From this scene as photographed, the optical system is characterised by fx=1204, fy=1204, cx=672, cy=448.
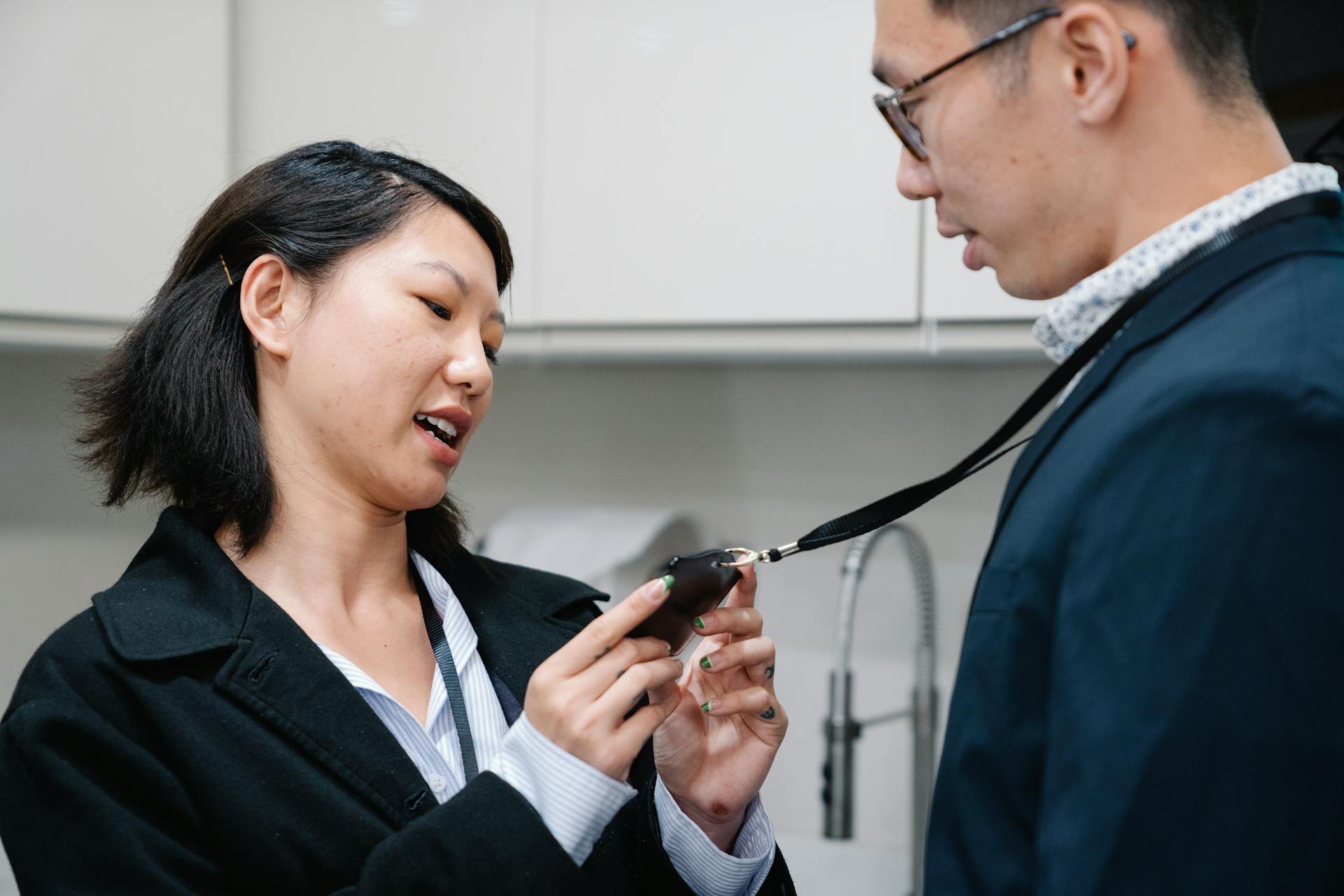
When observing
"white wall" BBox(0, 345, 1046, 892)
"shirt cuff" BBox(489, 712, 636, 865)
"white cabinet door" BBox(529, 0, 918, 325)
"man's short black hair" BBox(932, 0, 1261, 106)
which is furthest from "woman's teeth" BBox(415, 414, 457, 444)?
"white wall" BBox(0, 345, 1046, 892)

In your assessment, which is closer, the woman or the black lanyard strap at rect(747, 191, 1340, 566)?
the black lanyard strap at rect(747, 191, 1340, 566)

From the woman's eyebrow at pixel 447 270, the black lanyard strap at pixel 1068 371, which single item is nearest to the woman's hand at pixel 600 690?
the black lanyard strap at pixel 1068 371

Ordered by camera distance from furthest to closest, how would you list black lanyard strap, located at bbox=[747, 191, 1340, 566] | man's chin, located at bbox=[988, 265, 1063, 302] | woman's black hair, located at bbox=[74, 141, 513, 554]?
1. woman's black hair, located at bbox=[74, 141, 513, 554]
2. man's chin, located at bbox=[988, 265, 1063, 302]
3. black lanyard strap, located at bbox=[747, 191, 1340, 566]

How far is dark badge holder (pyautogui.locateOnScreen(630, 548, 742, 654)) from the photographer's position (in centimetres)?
90

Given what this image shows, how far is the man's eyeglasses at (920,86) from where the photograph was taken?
69 cm

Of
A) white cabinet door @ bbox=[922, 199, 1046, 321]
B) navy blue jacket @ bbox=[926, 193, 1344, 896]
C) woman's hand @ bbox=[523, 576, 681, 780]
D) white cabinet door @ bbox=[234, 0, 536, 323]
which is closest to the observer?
navy blue jacket @ bbox=[926, 193, 1344, 896]

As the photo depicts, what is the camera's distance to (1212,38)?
682 mm

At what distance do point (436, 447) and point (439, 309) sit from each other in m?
0.12

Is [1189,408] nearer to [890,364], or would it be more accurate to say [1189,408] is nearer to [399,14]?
[890,364]

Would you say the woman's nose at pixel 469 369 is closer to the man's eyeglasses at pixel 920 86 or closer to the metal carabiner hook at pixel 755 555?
the metal carabiner hook at pixel 755 555

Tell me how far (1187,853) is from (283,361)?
851 mm

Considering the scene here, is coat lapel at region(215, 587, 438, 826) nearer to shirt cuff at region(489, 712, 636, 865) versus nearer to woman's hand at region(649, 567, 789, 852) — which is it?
shirt cuff at region(489, 712, 636, 865)

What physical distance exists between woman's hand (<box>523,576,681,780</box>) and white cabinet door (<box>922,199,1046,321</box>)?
91cm

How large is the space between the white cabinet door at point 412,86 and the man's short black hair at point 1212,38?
1.30 metres
